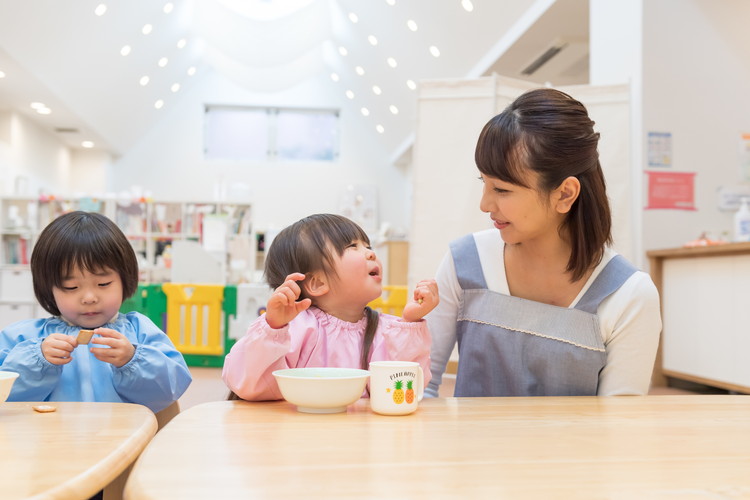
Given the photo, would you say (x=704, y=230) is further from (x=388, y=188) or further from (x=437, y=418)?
(x=388, y=188)

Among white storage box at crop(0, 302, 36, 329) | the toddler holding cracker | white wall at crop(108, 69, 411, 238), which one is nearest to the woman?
the toddler holding cracker

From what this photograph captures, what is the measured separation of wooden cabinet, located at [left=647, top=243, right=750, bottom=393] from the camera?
3168 millimetres

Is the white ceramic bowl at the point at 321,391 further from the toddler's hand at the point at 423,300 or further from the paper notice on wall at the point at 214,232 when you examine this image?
the paper notice on wall at the point at 214,232

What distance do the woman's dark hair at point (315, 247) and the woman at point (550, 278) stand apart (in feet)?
0.71

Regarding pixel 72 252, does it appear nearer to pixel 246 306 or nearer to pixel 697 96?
pixel 246 306

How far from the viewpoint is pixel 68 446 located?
2.09ft

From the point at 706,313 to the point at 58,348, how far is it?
127 inches

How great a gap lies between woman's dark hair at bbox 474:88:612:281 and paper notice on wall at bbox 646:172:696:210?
2.89 metres

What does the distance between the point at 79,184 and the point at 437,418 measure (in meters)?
10.5

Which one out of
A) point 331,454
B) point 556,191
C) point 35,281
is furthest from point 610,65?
point 331,454

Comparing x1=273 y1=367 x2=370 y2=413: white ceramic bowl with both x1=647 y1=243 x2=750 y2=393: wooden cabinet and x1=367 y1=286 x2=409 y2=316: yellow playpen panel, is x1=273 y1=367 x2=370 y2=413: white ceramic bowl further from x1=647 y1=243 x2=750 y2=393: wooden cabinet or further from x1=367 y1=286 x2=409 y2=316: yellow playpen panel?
x1=367 y1=286 x2=409 y2=316: yellow playpen panel

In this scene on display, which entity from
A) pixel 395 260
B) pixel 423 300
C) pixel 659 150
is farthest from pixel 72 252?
pixel 395 260

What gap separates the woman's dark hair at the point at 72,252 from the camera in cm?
128

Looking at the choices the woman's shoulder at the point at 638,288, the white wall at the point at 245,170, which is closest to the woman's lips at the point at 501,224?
the woman's shoulder at the point at 638,288
